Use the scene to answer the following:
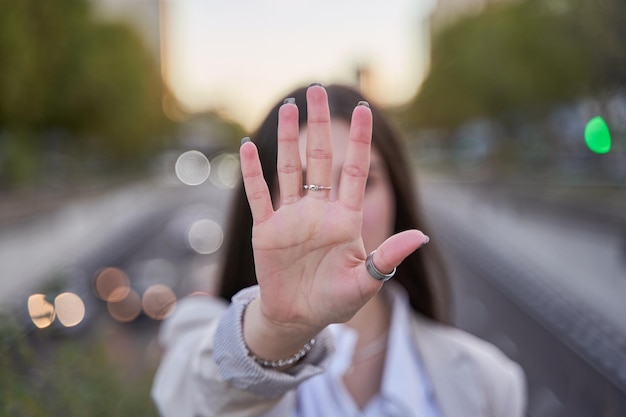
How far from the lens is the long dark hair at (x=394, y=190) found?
88.6 inches

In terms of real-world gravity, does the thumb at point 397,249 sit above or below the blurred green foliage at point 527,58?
below

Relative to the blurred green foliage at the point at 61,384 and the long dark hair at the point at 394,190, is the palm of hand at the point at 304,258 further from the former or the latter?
the blurred green foliage at the point at 61,384

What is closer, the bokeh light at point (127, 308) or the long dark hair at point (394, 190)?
the long dark hair at point (394, 190)

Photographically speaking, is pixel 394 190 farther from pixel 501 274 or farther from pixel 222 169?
pixel 222 169

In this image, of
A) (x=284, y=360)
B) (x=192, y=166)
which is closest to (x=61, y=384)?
(x=284, y=360)

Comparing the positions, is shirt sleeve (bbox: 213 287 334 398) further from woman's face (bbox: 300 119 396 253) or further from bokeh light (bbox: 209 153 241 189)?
bokeh light (bbox: 209 153 241 189)

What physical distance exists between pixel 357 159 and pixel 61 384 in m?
1.72

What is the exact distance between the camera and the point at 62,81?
37.1m

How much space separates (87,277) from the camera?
56.1 feet

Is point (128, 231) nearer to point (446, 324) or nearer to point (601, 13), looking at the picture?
point (601, 13)

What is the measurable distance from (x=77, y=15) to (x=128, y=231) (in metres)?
10.5

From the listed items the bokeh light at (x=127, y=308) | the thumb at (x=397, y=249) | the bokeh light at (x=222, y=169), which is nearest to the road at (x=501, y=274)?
the bokeh light at (x=127, y=308)

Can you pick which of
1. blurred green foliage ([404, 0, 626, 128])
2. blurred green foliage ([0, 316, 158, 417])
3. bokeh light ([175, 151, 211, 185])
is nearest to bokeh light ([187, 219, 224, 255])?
blurred green foliage ([404, 0, 626, 128])

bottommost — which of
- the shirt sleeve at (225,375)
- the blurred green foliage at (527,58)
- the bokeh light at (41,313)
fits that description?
the bokeh light at (41,313)
